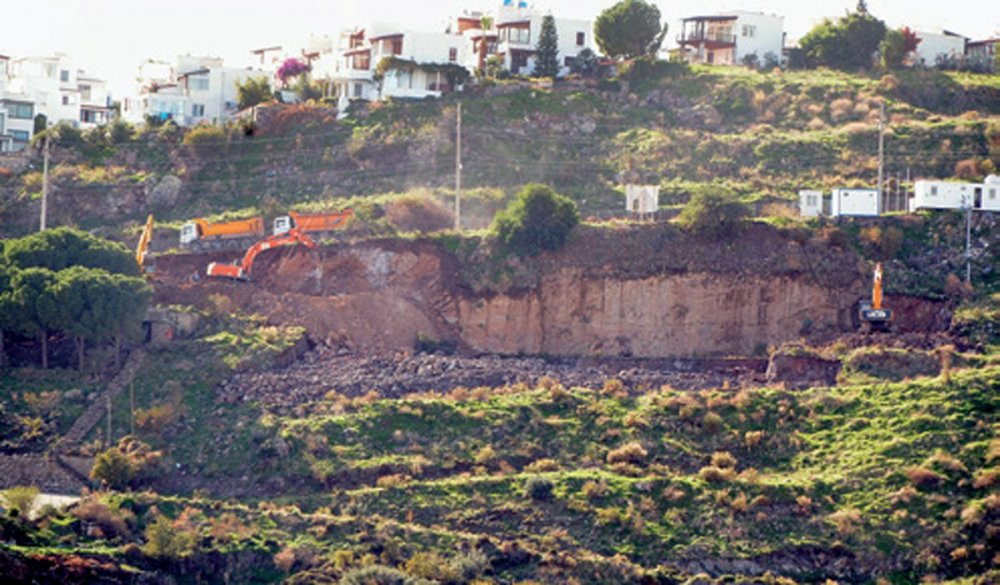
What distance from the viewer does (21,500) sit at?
58781 millimetres

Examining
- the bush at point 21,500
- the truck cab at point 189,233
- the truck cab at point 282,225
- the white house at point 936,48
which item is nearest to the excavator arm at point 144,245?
the truck cab at point 189,233

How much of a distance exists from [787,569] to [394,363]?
627 inches

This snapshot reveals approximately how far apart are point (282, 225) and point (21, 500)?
67.4 ft

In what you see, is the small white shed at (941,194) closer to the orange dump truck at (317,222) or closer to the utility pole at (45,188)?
the orange dump truck at (317,222)

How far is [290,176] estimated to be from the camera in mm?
84375

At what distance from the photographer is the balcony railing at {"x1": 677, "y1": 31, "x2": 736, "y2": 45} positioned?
94875 mm

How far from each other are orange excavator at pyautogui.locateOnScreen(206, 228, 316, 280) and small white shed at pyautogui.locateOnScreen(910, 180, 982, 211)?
2087 cm

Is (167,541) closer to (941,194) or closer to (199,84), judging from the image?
(941,194)

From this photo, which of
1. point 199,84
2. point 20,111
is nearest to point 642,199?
point 199,84

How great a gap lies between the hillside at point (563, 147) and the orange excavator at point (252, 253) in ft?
13.2

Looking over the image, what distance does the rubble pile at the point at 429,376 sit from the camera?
67.1 metres

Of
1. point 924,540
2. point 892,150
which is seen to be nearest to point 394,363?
point 924,540

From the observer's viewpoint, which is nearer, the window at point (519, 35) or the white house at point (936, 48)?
the window at point (519, 35)

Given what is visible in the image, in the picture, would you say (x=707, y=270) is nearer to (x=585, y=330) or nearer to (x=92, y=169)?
(x=585, y=330)
